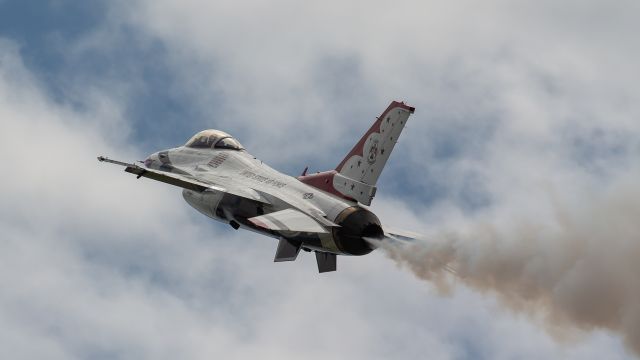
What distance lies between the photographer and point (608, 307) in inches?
1305

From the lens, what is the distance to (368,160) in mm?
38938

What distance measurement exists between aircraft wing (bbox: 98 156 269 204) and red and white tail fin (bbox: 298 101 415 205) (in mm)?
2644

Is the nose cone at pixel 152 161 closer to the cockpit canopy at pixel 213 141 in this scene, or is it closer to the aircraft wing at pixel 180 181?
the cockpit canopy at pixel 213 141

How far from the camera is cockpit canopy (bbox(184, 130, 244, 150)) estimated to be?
4522 cm

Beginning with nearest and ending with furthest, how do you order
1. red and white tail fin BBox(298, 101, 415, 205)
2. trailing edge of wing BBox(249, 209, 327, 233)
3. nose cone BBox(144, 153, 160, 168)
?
trailing edge of wing BBox(249, 209, 327, 233)
red and white tail fin BBox(298, 101, 415, 205)
nose cone BBox(144, 153, 160, 168)

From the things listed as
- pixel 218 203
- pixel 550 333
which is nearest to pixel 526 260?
pixel 550 333

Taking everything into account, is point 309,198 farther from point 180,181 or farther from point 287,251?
point 180,181

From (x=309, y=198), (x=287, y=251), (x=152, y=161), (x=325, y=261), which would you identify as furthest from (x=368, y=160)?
(x=152, y=161)

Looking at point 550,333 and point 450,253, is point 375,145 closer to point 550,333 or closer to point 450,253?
point 450,253

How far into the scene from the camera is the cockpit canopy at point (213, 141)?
148 ft

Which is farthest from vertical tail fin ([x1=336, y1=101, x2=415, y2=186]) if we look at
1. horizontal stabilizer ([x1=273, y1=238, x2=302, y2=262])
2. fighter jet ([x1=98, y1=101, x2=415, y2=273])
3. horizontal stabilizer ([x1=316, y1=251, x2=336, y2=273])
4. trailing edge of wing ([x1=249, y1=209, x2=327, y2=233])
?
horizontal stabilizer ([x1=273, y1=238, x2=302, y2=262])

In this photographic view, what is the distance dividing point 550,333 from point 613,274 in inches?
121

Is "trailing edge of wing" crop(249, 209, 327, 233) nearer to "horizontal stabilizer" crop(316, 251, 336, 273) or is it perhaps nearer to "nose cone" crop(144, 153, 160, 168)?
"horizontal stabilizer" crop(316, 251, 336, 273)

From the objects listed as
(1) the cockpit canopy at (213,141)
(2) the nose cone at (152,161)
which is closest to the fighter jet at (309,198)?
(1) the cockpit canopy at (213,141)
